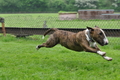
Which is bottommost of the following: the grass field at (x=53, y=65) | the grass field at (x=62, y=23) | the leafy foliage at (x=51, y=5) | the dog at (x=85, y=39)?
the leafy foliage at (x=51, y=5)

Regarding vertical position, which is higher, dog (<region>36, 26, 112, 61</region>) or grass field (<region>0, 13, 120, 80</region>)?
dog (<region>36, 26, 112, 61</region>)

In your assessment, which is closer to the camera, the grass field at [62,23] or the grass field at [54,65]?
the grass field at [54,65]

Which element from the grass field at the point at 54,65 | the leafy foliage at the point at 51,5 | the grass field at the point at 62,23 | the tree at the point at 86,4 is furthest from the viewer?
the leafy foliage at the point at 51,5

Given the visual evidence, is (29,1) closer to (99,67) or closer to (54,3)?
(54,3)

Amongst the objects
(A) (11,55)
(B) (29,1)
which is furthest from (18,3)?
(A) (11,55)

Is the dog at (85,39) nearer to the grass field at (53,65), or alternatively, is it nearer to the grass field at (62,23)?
the grass field at (53,65)

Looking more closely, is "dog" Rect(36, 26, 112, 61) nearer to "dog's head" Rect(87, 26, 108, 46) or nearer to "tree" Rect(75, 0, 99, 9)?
"dog's head" Rect(87, 26, 108, 46)

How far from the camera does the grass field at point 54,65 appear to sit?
5.24 meters

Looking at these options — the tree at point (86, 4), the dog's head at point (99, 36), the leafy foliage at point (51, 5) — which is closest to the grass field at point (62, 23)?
the dog's head at point (99, 36)

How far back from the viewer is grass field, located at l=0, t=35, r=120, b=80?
524 centimetres

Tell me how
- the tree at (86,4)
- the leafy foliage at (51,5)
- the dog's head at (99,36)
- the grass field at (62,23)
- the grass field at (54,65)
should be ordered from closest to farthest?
the grass field at (54,65), the dog's head at (99,36), the grass field at (62,23), the tree at (86,4), the leafy foliage at (51,5)

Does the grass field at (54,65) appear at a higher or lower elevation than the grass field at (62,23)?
higher

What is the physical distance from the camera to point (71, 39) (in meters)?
6.32

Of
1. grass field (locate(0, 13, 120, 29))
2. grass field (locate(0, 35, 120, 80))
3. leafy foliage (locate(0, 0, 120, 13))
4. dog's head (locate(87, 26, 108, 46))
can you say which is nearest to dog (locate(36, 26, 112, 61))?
dog's head (locate(87, 26, 108, 46))
